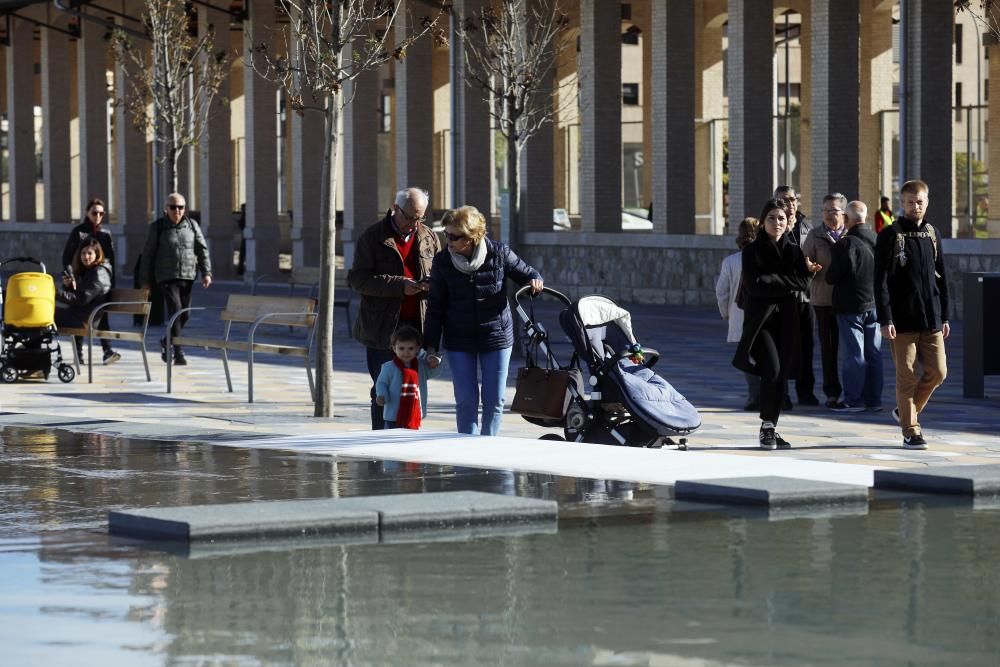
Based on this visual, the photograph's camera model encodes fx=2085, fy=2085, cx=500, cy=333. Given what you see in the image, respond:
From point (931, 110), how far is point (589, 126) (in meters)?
7.93

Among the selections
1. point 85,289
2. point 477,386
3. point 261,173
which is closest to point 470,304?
point 477,386

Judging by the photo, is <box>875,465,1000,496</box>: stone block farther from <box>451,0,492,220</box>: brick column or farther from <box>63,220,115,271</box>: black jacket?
<box>451,0,492,220</box>: brick column

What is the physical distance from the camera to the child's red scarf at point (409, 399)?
42.3 ft

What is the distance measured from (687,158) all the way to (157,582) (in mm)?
26290

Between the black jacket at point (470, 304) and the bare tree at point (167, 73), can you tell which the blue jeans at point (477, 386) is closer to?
the black jacket at point (470, 304)

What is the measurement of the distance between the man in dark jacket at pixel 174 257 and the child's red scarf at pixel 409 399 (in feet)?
25.7

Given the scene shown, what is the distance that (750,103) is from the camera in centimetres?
3148

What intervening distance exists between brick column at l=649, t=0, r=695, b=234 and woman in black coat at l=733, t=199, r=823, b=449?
19777 mm

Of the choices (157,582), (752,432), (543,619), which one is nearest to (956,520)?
(543,619)

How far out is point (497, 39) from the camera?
27.5 meters

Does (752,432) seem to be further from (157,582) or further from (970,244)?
(970,244)

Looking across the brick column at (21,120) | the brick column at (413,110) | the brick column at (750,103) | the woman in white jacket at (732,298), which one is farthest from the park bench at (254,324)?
the brick column at (21,120)

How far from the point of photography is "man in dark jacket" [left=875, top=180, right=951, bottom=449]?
13.1 m

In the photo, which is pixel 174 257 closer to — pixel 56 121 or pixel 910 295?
pixel 910 295
